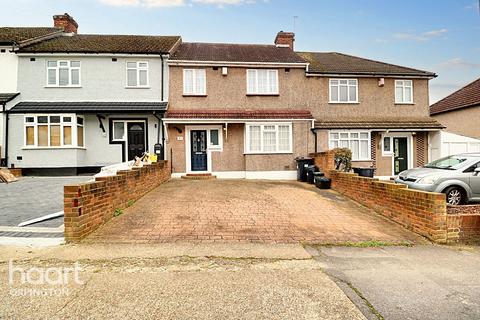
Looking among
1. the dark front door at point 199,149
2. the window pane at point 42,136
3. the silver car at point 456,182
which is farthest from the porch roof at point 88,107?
the silver car at point 456,182

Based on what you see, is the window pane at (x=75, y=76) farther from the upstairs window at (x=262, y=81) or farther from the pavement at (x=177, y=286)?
the pavement at (x=177, y=286)

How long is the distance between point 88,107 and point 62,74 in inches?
97.1

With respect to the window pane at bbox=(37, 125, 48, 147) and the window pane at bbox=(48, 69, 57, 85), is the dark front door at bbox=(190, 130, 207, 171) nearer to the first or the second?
the window pane at bbox=(37, 125, 48, 147)

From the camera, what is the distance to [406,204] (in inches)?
246

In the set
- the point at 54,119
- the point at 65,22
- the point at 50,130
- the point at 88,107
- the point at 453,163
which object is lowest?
the point at 453,163

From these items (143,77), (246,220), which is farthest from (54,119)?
(246,220)

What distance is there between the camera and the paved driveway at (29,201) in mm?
5934

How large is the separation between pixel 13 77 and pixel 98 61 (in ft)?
13.9

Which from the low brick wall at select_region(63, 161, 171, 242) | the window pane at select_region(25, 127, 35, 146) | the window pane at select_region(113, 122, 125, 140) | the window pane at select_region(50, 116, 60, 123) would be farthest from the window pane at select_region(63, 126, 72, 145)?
the low brick wall at select_region(63, 161, 171, 242)

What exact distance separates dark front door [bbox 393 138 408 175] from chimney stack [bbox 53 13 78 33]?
21.0m

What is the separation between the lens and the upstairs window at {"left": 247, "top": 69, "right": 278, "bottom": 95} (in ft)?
47.8

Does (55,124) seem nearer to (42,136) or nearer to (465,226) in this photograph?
A: (42,136)

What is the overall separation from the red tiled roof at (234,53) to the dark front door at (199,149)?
3.99 metres

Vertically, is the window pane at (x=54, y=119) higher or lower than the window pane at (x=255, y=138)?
higher
